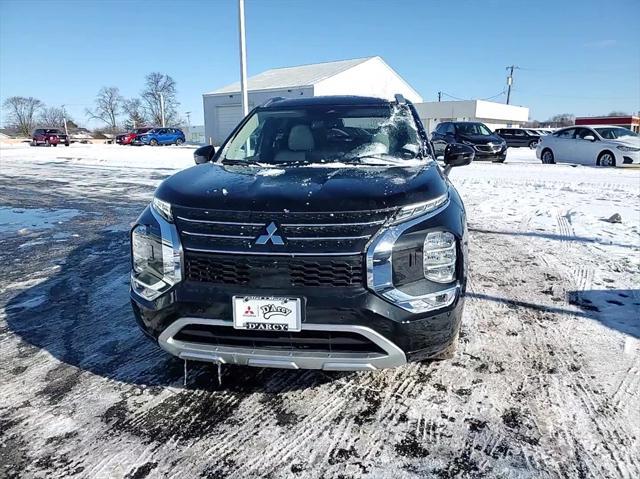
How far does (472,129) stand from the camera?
706 inches

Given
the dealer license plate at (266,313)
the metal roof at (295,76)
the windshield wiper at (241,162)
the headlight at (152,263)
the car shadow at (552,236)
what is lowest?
the car shadow at (552,236)

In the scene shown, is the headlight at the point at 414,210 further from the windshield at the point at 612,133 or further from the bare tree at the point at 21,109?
the bare tree at the point at 21,109

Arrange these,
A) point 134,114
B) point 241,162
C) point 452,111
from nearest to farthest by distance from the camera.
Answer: point 241,162 < point 452,111 < point 134,114

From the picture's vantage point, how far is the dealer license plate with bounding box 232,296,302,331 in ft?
7.09

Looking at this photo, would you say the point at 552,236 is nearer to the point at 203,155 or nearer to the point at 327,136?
the point at 327,136

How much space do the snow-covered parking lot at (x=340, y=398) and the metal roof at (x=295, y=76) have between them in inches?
1231

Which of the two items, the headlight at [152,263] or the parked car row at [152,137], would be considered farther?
the parked car row at [152,137]

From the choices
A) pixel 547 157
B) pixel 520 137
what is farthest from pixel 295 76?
pixel 547 157

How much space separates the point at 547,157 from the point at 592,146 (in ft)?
5.79

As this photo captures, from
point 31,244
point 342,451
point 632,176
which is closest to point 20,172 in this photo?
point 31,244

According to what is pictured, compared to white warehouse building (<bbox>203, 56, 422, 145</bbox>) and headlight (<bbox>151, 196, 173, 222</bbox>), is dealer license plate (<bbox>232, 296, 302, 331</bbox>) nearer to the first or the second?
headlight (<bbox>151, 196, 173, 222</bbox>)

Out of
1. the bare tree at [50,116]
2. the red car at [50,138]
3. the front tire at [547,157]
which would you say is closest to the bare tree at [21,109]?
the bare tree at [50,116]

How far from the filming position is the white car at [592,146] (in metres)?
15.1

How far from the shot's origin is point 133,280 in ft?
8.36
